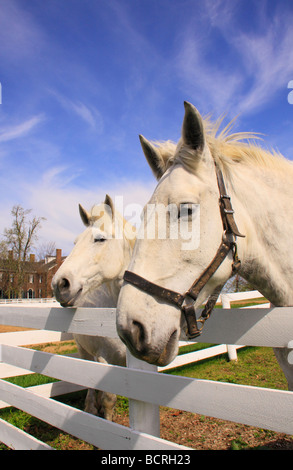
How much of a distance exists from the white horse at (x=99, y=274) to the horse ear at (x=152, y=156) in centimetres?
211

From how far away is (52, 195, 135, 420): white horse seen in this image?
3721mm

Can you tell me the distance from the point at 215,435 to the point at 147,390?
2.71 meters

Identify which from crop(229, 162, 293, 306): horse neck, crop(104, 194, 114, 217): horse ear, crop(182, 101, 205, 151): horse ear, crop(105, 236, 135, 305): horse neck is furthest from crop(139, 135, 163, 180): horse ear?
crop(104, 194, 114, 217): horse ear

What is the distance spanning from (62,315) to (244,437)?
2.88 metres

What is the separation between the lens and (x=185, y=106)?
1.63 meters

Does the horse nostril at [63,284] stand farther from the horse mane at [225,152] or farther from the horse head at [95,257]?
the horse mane at [225,152]

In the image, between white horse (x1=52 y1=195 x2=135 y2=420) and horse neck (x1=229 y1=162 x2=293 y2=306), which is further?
white horse (x1=52 y1=195 x2=135 y2=420)

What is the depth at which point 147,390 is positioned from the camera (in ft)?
5.95

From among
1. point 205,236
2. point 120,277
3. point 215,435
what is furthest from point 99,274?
point 205,236

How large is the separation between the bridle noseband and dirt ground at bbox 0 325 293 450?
2.79 meters

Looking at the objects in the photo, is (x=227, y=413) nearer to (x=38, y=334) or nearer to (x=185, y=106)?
(x=185, y=106)

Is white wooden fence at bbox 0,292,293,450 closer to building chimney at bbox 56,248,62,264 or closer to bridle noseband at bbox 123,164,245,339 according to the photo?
bridle noseband at bbox 123,164,245,339

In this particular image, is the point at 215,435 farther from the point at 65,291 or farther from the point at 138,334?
the point at 138,334
